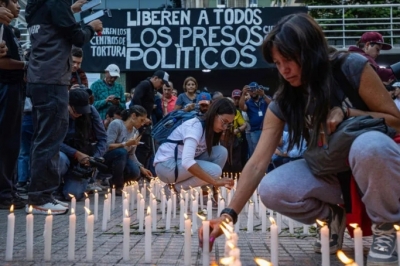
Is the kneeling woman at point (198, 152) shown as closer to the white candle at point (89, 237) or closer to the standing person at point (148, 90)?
the white candle at point (89, 237)

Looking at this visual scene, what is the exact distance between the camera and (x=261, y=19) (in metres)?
17.1

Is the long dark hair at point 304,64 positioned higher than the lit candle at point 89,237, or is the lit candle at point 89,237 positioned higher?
the long dark hair at point 304,64

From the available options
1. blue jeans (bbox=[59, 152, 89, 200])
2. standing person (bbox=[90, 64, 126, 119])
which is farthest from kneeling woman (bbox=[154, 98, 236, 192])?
standing person (bbox=[90, 64, 126, 119])

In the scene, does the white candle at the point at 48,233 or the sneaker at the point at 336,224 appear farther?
the sneaker at the point at 336,224

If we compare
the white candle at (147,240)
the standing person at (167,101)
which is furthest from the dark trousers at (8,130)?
the standing person at (167,101)

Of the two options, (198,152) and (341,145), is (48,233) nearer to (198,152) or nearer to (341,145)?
(341,145)

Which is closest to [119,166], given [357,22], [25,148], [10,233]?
[25,148]

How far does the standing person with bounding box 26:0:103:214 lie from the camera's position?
6422 millimetres

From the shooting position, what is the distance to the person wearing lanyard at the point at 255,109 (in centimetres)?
1308

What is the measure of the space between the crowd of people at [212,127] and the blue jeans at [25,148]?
1 centimetres

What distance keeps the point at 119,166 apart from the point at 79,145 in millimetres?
951

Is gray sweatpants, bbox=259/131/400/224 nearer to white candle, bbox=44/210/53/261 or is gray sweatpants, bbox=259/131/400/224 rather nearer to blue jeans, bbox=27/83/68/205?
white candle, bbox=44/210/53/261

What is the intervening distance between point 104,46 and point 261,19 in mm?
3948

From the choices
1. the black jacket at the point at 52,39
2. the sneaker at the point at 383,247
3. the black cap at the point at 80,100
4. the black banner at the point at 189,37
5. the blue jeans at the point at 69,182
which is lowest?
the blue jeans at the point at 69,182
